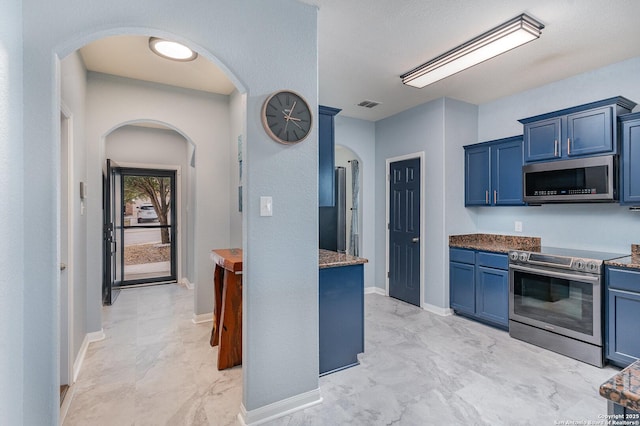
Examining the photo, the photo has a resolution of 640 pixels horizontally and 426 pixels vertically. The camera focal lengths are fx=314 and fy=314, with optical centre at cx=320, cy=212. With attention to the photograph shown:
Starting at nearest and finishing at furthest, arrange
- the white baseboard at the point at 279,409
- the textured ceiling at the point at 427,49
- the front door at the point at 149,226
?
1. the white baseboard at the point at 279,409
2. the textured ceiling at the point at 427,49
3. the front door at the point at 149,226

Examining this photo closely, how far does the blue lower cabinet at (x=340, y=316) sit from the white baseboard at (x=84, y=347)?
1995 mm

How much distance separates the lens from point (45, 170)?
4.87 feet

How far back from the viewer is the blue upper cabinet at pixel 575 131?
2.79 m

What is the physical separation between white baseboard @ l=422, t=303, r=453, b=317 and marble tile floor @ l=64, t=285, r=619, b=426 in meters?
0.39

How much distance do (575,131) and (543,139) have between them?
27 centimetres

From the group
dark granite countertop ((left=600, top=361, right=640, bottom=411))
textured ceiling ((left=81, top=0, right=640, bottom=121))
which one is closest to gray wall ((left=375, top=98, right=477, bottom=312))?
textured ceiling ((left=81, top=0, right=640, bottom=121))

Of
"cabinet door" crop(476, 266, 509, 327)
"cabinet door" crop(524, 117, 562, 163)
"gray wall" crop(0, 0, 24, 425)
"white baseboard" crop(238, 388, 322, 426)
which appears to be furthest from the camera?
"cabinet door" crop(476, 266, 509, 327)

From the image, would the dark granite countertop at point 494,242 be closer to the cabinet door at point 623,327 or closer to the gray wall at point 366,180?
the cabinet door at point 623,327

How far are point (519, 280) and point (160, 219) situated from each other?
561 centimetres

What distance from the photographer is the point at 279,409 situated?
203 centimetres

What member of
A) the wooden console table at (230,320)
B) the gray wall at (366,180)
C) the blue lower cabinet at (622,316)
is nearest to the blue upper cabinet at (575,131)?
the blue lower cabinet at (622,316)

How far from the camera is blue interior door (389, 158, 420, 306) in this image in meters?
4.36

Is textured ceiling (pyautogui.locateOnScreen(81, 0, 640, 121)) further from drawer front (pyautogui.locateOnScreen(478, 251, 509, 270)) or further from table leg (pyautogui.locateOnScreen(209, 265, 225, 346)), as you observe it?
table leg (pyautogui.locateOnScreen(209, 265, 225, 346))

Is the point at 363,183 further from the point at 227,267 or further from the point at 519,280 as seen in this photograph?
the point at 227,267
